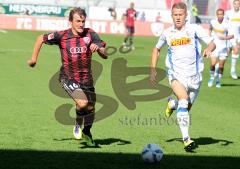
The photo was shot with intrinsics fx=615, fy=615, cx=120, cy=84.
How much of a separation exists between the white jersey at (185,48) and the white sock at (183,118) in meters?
0.56

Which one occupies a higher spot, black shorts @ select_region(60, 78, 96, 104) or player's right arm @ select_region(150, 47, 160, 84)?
player's right arm @ select_region(150, 47, 160, 84)

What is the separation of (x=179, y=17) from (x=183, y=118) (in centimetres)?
154

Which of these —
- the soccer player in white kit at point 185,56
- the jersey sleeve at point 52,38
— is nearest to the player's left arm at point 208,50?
the soccer player in white kit at point 185,56

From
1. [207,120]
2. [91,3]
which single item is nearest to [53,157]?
[207,120]

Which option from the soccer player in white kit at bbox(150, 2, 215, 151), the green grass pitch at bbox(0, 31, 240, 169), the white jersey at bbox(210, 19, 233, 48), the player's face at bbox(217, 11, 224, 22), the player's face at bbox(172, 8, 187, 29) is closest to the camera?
the green grass pitch at bbox(0, 31, 240, 169)

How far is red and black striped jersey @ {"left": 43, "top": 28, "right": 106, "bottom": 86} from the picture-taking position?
934 cm

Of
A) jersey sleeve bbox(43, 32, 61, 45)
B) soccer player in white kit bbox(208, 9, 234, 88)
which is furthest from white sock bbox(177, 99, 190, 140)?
soccer player in white kit bbox(208, 9, 234, 88)

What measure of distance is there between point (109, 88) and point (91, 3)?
38792 mm

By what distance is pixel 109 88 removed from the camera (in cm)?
1720

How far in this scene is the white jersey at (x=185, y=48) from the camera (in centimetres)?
962

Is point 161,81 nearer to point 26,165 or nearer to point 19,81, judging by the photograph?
point 19,81

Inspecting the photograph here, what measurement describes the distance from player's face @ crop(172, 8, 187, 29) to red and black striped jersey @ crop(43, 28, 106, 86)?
3.79 feet

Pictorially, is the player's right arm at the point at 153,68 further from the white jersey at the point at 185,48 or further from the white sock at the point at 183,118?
the white sock at the point at 183,118

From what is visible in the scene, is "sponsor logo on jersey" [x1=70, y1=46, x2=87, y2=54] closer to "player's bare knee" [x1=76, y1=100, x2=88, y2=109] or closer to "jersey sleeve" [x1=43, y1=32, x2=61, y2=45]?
"jersey sleeve" [x1=43, y1=32, x2=61, y2=45]
